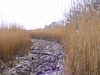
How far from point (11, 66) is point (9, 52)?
0.22 meters

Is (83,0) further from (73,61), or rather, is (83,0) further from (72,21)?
(73,61)

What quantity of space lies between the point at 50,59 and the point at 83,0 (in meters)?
1.61

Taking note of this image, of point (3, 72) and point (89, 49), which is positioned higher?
point (89, 49)

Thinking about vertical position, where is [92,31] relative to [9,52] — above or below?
above

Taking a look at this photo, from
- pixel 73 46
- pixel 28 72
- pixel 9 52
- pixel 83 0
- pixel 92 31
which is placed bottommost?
pixel 28 72

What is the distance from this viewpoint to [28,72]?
2.08m

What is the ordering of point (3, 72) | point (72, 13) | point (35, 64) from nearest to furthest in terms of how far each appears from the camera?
point (72, 13) → point (3, 72) → point (35, 64)

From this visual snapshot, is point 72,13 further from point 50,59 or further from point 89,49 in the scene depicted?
point 50,59

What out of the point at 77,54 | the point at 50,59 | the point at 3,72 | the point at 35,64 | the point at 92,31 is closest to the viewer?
the point at 92,31

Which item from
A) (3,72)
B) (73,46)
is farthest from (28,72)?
(73,46)

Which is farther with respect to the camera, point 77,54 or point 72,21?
point 72,21

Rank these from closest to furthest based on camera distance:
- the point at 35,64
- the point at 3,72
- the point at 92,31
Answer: the point at 92,31 → the point at 3,72 → the point at 35,64

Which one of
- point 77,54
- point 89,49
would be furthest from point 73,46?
point 89,49

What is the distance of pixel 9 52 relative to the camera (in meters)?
2.38
